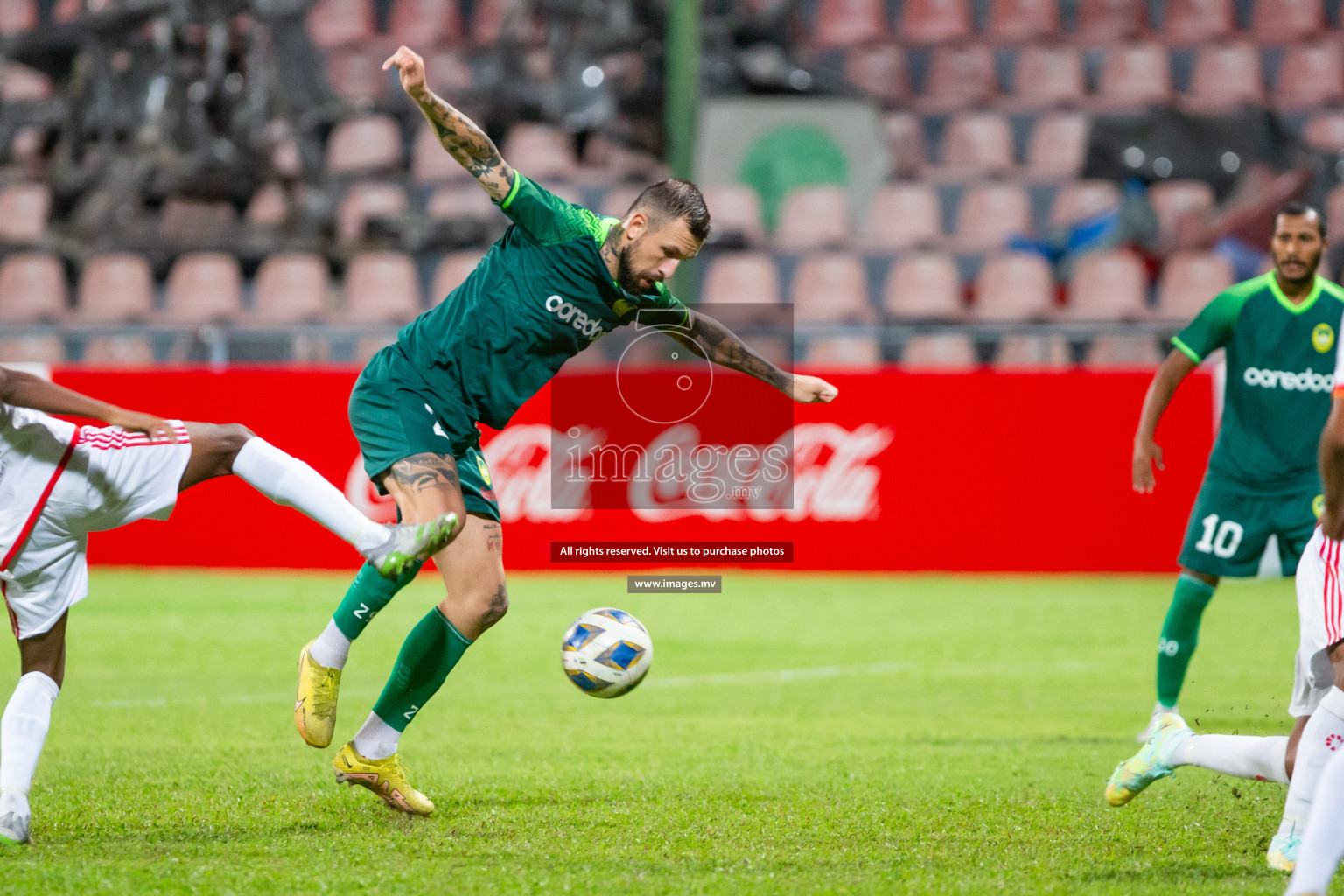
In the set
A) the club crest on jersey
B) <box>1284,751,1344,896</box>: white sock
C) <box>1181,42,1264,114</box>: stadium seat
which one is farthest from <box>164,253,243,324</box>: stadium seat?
<box>1284,751,1344,896</box>: white sock

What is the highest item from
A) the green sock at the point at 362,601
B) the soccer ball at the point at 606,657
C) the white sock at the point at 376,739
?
the green sock at the point at 362,601

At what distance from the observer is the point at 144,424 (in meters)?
4.84

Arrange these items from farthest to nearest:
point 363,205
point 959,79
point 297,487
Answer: point 959,79
point 363,205
point 297,487

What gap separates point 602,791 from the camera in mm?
5891

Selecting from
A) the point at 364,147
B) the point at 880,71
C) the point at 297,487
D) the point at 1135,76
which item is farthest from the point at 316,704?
the point at 1135,76

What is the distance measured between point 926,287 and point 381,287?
5905mm

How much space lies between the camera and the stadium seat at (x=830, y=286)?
1587 cm

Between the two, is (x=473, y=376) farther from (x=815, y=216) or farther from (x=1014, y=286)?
(x=815, y=216)

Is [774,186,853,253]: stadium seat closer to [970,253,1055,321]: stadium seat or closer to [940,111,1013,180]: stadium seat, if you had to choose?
[940,111,1013,180]: stadium seat

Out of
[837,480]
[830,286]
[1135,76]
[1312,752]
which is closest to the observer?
[1312,752]

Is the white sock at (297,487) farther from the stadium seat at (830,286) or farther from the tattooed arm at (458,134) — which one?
the stadium seat at (830,286)

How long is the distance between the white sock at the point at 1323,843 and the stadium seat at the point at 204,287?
14.1 m

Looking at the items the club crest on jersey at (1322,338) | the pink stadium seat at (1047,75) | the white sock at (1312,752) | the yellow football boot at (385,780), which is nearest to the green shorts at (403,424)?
the yellow football boot at (385,780)

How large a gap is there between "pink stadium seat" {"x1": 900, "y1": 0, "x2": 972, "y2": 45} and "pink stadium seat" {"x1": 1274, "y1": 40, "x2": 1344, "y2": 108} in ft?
13.6
